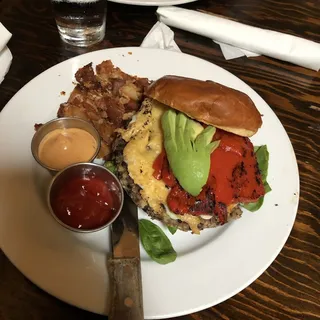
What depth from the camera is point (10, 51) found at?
226 centimetres

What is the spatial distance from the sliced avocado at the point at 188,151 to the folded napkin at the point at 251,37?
0.85 metres

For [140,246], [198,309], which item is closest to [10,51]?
[140,246]

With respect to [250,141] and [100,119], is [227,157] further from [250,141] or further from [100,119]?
[100,119]

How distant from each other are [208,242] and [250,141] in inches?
17.7

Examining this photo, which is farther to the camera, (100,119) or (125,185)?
(100,119)

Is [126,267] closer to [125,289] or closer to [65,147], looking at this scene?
[125,289]

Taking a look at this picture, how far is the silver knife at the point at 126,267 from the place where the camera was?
1.41 m

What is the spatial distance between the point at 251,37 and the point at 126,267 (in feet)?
4.69

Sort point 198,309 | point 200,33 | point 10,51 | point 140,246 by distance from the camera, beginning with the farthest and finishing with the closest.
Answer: point 200,33 → point 10,51 → point 140,246 → point 198,309

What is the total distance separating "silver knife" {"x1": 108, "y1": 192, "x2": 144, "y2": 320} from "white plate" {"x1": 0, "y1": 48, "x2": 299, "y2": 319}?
53mm

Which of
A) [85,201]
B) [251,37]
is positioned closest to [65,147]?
[85,201]

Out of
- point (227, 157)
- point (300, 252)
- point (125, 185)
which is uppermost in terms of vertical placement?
point (227, 157)

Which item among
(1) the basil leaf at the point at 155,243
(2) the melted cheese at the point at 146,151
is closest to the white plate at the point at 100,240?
(1) the basil leaf at the point at 155,243

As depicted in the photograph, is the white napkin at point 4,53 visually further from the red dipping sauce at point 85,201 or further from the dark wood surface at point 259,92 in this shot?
the red dipping sauce at point 85,201
